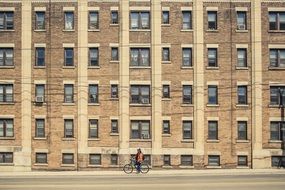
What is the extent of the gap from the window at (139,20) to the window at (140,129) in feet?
24.5

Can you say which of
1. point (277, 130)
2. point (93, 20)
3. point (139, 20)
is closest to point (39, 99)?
point (93, 20)

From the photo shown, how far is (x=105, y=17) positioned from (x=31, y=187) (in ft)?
65.1

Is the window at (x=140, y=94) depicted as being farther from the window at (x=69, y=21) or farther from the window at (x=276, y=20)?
the window at (x=276, y=20)

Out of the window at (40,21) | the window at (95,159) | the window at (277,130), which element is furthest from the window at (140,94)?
the window at (277,130)

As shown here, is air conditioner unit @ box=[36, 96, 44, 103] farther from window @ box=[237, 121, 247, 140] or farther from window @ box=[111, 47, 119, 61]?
window @ box=[237, 121, 247, 140]

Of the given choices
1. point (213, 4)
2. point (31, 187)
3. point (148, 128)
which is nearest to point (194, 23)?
point (213, 4)

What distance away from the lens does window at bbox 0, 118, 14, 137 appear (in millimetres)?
40344

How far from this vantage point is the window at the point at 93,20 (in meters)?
40.6

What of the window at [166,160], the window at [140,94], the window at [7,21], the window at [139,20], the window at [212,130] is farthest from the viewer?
the window at [7,21]

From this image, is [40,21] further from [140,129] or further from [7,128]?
[140,129]

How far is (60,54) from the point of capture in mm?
40375

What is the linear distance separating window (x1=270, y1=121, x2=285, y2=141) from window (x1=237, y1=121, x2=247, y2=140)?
2007 mm

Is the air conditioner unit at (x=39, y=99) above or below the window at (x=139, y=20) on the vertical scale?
below

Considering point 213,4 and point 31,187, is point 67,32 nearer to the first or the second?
point 213,4
